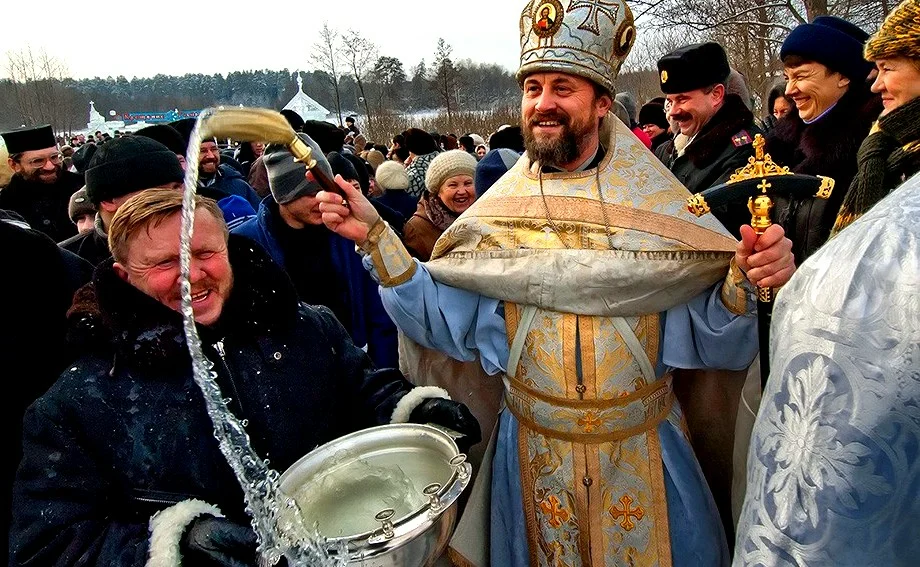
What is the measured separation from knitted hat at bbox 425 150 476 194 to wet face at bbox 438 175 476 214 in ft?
0.12

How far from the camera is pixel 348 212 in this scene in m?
2.01

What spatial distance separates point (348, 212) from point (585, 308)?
0.86 m

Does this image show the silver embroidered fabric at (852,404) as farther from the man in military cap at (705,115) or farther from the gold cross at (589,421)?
the man in military cap at (705,115)

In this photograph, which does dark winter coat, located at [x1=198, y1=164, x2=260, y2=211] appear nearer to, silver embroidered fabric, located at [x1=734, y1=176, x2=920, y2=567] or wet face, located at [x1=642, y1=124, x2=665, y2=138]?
wet face, located at [x1=642, y1=124, x2=665, y2=138]

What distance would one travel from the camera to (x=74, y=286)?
91.6 inches

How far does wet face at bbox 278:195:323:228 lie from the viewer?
3.24 m

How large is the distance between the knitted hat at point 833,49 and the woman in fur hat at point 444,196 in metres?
2.00

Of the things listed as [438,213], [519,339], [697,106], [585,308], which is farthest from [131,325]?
[697,106]

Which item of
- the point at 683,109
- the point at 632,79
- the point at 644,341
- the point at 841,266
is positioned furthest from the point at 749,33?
the point at 632,79

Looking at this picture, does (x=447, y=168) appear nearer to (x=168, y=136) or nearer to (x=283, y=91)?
(x=168, y=136)

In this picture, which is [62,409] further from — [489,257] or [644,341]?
[644,341]

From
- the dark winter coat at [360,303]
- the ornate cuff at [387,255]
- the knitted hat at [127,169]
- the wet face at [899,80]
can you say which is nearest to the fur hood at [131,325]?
the ornate cuff at [387,255]

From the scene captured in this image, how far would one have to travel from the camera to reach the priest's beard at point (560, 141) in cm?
219

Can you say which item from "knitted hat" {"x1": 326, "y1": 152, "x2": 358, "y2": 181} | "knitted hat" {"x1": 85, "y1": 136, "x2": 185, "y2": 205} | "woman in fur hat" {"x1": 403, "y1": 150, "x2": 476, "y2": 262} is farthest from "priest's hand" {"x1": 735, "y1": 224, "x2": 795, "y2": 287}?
"knitted hat" {"x1": 326, "y1": 152, "x2": 358, "y2": 181}
